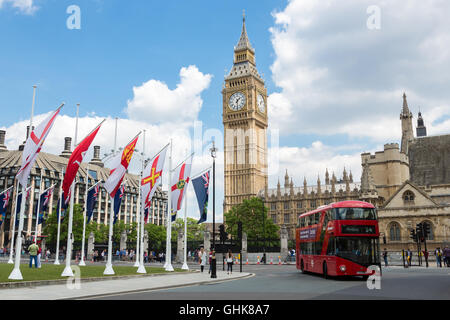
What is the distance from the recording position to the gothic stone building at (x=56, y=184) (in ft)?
283

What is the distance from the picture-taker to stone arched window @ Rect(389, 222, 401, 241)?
5666 centimetres

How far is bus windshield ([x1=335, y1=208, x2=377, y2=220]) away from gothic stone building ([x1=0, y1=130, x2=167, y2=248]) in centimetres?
5691

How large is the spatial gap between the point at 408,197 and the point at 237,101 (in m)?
73.6

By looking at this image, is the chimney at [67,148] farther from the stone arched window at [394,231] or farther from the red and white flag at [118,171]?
the red and white flag at [118,171]

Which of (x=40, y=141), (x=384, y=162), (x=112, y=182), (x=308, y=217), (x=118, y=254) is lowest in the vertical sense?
(x=118, y=254)

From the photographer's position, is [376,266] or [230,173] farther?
[230,173]

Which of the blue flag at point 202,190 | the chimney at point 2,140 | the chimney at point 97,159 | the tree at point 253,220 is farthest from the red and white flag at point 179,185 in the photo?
the chimney at point 97,159

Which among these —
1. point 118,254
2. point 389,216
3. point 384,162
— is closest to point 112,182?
point 118,254

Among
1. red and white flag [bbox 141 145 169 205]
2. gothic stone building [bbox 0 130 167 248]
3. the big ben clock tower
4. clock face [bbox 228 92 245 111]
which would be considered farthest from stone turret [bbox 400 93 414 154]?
red and white flag [bbox 141 145 169 205]

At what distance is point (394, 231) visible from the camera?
56.9 m

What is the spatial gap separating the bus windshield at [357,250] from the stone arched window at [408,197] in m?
39.4

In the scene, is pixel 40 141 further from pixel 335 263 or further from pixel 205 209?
pixel 335 263

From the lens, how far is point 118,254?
54.8 m
